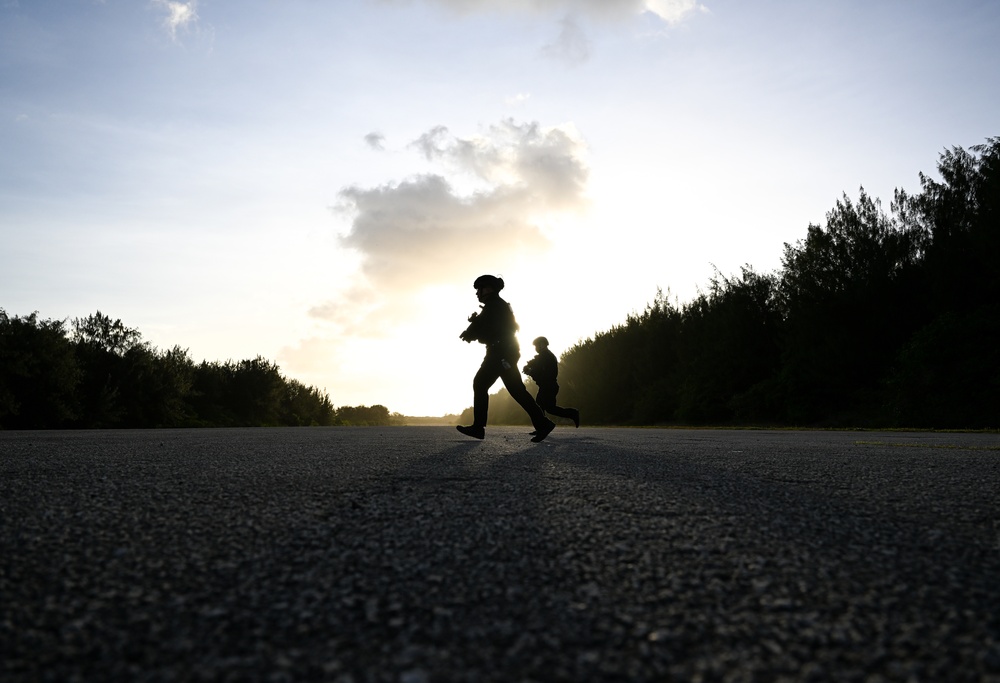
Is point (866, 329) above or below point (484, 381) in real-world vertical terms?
above

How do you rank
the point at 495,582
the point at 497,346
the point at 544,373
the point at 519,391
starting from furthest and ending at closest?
the point at 544,373 < the point at 497,346 < the point at 519,391 < the point at 495,582

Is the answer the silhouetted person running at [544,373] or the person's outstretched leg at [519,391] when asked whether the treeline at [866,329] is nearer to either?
the silhouetted person running at [544,373]

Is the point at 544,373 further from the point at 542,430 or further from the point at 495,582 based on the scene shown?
the point at 495,582

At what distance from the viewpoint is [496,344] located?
32.4 ft

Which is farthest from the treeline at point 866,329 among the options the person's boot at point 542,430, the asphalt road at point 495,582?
the asphalt road at point 495,582

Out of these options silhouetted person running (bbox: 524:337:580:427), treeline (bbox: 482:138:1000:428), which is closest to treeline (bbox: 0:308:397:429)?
A: silhouetted person running (bbox: 524:337:580:427)

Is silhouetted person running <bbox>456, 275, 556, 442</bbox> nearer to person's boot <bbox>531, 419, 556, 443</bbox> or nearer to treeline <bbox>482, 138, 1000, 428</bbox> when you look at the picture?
person's boot <bbox>531, 419, 556, 443</bbox>

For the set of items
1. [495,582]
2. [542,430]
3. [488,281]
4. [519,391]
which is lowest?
[495,582]

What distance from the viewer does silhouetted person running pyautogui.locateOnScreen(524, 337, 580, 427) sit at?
1514 cm

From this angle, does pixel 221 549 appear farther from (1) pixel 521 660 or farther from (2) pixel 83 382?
(2) pixel 83 382

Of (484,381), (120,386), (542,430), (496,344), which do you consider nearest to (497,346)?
(496,344)

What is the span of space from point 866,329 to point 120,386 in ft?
108

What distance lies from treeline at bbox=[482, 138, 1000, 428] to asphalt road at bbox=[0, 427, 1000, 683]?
23473 mm

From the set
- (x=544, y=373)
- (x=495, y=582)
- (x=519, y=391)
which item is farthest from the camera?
(x=544, y=373)
